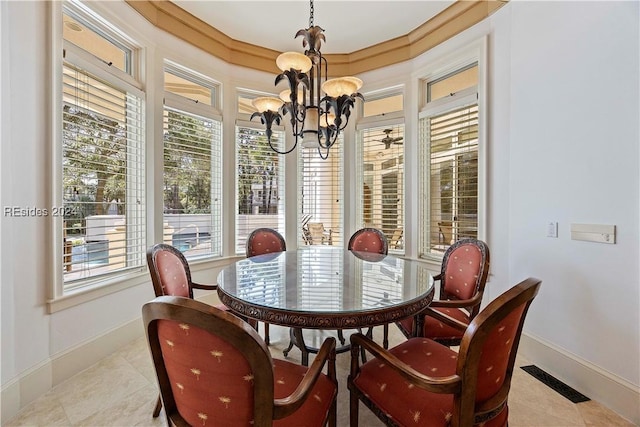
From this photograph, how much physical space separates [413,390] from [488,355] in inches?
14.4

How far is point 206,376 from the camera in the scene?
88 cm

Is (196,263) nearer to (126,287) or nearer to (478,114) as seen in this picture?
(126,287)

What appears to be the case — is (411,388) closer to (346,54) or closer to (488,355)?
(488,355)

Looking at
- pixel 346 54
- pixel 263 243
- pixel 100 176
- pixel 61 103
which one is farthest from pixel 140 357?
pixel 346 54

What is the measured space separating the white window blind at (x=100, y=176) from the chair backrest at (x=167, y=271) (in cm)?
89

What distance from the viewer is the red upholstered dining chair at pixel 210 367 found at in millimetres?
802

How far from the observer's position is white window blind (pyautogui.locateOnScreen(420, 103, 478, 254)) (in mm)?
2945

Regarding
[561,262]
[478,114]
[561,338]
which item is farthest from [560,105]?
[561,338]

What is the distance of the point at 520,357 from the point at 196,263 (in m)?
3.24

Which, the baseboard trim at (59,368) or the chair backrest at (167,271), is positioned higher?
the chair backrest at (167,271)

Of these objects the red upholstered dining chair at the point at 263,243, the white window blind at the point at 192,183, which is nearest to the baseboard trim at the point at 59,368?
the white window blind at the point at 192,183

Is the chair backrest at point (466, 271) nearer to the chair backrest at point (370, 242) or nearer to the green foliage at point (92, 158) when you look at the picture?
the chair backrest at point (370, 242)

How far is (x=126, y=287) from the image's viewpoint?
102 inches

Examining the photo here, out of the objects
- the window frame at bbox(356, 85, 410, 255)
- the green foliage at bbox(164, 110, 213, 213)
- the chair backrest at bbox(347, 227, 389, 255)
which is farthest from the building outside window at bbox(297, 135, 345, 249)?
the green foliage at bbox(164, 110, 213, 213)
